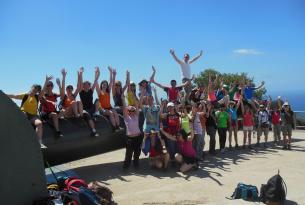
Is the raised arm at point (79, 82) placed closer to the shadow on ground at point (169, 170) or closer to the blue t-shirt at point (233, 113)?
the shadow on ground at point (169, 170)

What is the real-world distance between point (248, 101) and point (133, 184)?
6.95 metres

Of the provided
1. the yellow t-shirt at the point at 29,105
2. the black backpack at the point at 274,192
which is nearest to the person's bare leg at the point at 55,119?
the yellow t-shirt at the point at 29,105

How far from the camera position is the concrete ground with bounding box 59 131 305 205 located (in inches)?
299

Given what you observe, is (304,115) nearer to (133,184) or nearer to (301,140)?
(301,140)

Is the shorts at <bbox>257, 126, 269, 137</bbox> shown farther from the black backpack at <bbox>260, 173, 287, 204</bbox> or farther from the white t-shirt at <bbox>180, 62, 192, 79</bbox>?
the black backpack at <bbox>260, 173, 287, 204</bbox>

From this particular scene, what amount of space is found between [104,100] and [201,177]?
3.32 m

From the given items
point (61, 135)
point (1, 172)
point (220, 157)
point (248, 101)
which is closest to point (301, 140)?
point (248, 101)

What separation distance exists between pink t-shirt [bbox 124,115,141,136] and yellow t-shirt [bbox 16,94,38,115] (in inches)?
95.1

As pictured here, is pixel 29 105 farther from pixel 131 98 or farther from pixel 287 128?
pixel 287 128

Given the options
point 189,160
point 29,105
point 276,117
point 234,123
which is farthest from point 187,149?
point 276,117

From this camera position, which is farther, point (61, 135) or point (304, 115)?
point (304, 115)

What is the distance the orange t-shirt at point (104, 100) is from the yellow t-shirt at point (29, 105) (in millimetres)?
2138

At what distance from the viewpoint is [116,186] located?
8625mm

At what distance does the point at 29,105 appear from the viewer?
8445mm
